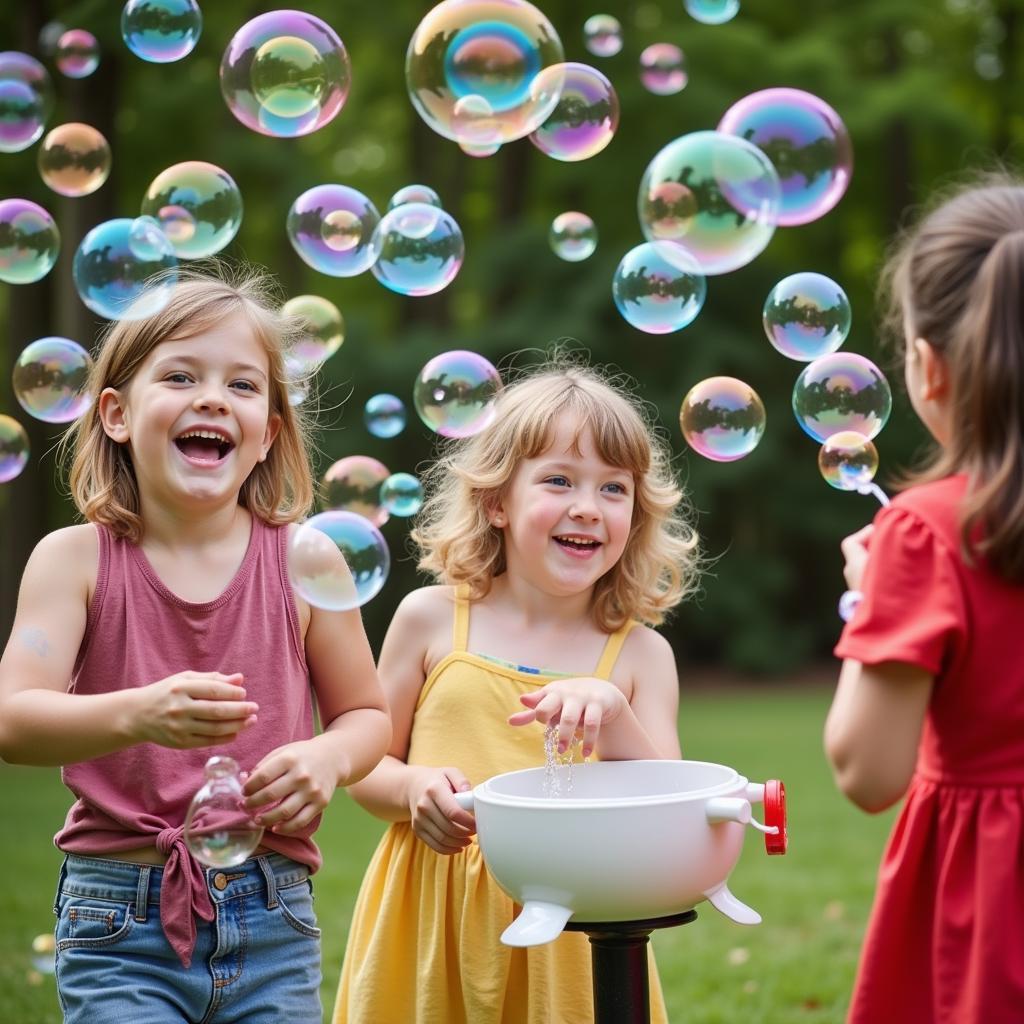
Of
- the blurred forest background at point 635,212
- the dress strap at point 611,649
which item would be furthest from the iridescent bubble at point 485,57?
the blurred forest background at point 635,212

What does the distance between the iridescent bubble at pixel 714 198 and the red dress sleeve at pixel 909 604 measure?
61.8 inches

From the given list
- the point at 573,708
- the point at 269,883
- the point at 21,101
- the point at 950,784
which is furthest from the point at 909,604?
the point at 21,101

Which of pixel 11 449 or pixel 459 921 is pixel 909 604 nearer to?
pixel 459 921

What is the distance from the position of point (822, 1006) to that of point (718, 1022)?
36 centimetres

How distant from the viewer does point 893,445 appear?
16266 mm

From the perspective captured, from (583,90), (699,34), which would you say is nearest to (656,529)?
(583,90)

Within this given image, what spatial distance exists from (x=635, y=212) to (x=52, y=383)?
13501 mm

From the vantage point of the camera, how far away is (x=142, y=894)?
2158 millimetres

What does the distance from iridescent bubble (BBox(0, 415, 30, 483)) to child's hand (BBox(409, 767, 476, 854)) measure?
1.78 metres

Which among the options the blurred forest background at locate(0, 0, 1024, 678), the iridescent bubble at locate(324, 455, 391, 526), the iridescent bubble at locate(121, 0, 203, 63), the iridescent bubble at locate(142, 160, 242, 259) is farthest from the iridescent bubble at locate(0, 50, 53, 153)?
the blurred forest background at locate(0, 0, 1024, 678)

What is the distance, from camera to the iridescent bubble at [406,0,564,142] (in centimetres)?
367

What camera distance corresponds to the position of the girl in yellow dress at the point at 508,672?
2.45 m

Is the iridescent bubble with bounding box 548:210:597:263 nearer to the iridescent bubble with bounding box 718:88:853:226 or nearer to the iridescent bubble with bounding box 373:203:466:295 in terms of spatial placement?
the iridescent bubble with bounding box 373:203:466:295

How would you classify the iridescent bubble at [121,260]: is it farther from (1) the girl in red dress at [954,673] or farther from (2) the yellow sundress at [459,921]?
(1) the girl in red dress at [954,673]
